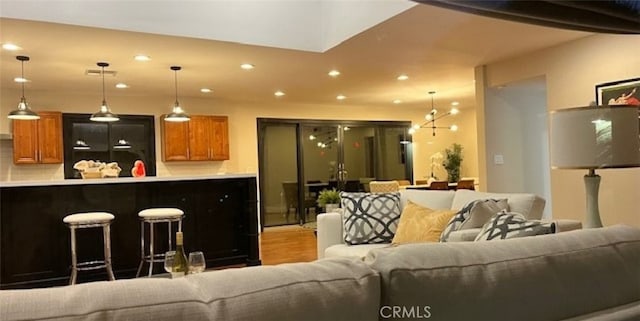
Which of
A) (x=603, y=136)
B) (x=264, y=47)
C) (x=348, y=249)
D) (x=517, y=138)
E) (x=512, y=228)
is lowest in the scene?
(x=348, y=249)

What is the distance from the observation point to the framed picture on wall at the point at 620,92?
13.8 ft

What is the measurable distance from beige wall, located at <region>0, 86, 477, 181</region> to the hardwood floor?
1259 millimetres

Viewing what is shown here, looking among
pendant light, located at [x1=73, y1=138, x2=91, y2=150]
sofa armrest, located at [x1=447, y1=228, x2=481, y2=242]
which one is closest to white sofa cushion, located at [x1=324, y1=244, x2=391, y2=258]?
sofa armrest, located at [x1=447, y1=228, x2=481, y2=242]

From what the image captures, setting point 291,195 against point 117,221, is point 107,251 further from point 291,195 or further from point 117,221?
point 291,195

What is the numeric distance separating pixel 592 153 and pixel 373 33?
8.08ft

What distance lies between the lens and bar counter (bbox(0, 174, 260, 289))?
14.2 ft

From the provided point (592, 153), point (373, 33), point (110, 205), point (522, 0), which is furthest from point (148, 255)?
point (522, 0)

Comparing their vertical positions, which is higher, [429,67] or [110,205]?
[429,67]

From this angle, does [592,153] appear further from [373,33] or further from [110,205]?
[110,205]

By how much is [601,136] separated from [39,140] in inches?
268

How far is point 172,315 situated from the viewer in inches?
31.6

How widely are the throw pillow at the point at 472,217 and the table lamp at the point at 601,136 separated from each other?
62 cm

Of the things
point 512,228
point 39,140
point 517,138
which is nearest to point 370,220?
point 512,228

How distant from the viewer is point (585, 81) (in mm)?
4652
